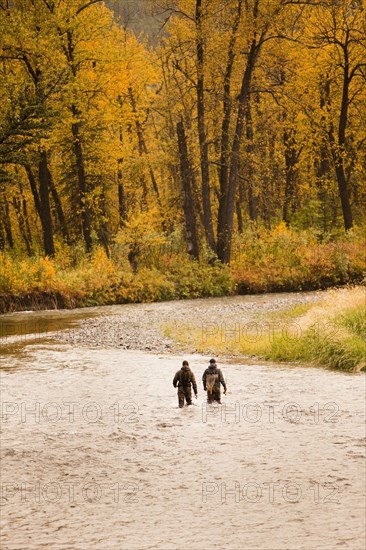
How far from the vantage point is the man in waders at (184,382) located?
37.6 feet

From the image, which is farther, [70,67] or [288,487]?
[70,67]

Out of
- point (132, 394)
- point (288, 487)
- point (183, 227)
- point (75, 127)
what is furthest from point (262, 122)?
point (288, 487)

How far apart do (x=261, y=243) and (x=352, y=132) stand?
10.4 m

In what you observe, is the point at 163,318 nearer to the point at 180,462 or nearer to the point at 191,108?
the point at 180,462

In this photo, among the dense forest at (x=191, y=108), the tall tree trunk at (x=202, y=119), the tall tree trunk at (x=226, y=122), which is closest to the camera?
the dense forest at (x=191, y=108)

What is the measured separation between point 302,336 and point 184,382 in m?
5.32

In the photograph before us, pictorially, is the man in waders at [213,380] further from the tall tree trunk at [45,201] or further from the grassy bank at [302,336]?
the tall tree trunk at [45,201]

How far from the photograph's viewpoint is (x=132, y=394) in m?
13.1

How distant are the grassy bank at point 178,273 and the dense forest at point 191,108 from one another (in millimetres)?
705

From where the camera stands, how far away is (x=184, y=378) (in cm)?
1157

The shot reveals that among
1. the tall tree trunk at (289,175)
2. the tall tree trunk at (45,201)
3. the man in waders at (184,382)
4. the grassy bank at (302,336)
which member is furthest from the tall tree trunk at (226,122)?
the man in waders at (184,382)

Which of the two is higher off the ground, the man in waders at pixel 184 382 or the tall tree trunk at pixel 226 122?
the tall tree trunk at pixel 226 122

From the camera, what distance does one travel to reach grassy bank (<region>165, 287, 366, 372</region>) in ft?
48.5

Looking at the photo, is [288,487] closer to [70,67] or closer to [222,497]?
[222,497]
